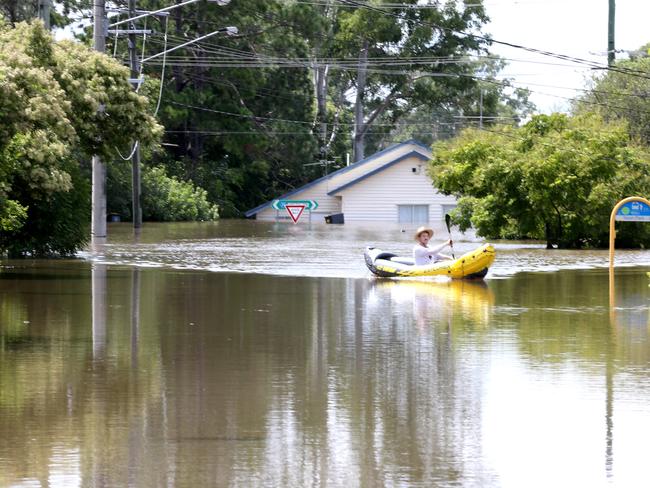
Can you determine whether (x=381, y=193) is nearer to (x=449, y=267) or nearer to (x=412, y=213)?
(x=412, y=213)

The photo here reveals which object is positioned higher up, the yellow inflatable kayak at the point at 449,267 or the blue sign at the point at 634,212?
the blue sign at the point at 634,212

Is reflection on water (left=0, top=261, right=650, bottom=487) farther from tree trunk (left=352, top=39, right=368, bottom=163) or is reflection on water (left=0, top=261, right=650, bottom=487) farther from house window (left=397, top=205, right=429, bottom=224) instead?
tree trunk (left=352, top=39, right=368, bottom=163)

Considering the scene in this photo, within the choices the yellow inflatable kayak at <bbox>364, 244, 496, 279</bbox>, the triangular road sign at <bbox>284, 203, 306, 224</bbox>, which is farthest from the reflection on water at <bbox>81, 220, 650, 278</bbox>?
the triangular road sign at <bbox>284, 203, 306, 224</bbox>

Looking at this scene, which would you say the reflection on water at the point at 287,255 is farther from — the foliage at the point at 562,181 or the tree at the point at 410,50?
the tree at the point at 410,50

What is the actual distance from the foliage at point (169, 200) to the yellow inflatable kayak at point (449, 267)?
4716 cm

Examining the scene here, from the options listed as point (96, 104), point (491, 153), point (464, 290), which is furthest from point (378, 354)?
point (491, 153)

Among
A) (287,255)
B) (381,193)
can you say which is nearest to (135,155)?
(287,255)

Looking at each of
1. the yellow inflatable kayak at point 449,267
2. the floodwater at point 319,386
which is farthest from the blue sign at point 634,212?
the floodwater at point 319,386

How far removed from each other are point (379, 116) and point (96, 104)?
77.7 m

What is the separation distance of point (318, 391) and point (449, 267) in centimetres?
1510

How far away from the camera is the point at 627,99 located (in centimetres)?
7569

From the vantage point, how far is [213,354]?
1489cm

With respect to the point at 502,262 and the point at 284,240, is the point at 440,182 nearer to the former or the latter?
the point at 284,240

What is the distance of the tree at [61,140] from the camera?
2756 centimetres
